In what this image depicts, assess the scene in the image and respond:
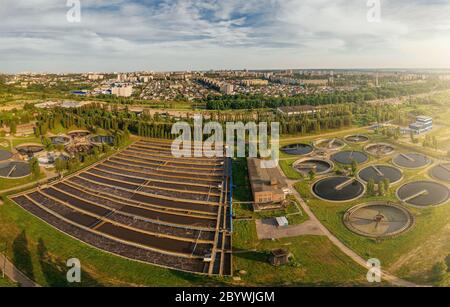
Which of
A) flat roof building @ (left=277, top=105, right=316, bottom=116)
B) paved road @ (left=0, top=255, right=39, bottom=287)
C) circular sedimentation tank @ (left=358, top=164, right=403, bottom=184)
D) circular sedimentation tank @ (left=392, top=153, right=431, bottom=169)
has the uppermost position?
flat roof building @ (left=277, top=105, right=316, bottom=116)

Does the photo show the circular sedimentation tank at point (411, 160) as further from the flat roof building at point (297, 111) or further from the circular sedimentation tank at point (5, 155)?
the circular sedimentation tank at point (5, 155)

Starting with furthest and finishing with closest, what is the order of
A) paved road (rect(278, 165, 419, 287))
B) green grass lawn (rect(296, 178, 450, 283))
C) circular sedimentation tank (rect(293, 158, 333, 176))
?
circular sedimentation tank (rect(293, 158, 333, 176)) → green grass lawn (rect(296, 178, 450, 283)) → paved road (rect(278, 165, 419, 287))

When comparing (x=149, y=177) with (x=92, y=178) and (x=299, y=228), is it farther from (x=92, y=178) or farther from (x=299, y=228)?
(x=299, y=228)

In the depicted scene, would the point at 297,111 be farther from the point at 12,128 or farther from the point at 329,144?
the point at 12,128

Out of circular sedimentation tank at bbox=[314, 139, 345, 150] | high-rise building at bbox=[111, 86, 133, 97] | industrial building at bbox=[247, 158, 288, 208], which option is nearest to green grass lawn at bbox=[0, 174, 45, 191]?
industrial building at bbox=[247, 158, 288, 208]

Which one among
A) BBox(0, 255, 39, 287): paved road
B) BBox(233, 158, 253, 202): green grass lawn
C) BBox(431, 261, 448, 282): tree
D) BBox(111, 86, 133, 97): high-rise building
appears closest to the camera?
BBox(431, 261, 448, 282): tree

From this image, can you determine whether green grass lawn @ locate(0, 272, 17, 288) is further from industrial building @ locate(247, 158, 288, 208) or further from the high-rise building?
the high-rise building

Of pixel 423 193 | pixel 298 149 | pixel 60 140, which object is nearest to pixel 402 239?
pixel 423 193

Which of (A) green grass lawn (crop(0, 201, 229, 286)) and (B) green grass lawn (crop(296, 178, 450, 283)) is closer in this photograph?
(A) green grass lawn (crop(0, 201, 229, 286))

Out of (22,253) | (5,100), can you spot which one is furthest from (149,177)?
(5,100)
